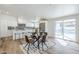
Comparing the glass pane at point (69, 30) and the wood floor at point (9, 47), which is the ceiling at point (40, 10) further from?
the wood floor at point (9, 47)

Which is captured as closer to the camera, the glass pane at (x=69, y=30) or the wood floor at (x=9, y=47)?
the wood floor at (x=9, y=47)

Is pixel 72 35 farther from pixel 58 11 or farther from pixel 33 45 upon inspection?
pixel 33 45

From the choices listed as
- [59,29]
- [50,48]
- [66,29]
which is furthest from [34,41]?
[66,29]

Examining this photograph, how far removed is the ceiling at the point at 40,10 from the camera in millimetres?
2326

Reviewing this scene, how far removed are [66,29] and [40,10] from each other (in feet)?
2.97

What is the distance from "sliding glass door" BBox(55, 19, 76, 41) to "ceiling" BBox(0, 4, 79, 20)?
0.24m

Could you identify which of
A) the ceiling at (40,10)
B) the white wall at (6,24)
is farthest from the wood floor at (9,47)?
the ceiling at (40,10)

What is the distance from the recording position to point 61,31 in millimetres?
2633

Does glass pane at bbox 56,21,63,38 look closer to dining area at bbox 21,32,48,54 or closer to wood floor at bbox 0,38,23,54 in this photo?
dining area at bbox 21,32,48,54

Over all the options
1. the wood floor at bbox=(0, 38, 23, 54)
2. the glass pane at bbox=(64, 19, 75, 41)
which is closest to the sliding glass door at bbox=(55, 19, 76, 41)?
the glass pane at bbox=(64, 19, 75, 41)

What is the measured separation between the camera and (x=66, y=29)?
8.54 ft

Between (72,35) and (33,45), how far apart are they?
1.09 meters

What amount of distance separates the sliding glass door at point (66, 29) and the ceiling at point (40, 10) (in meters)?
0.24
